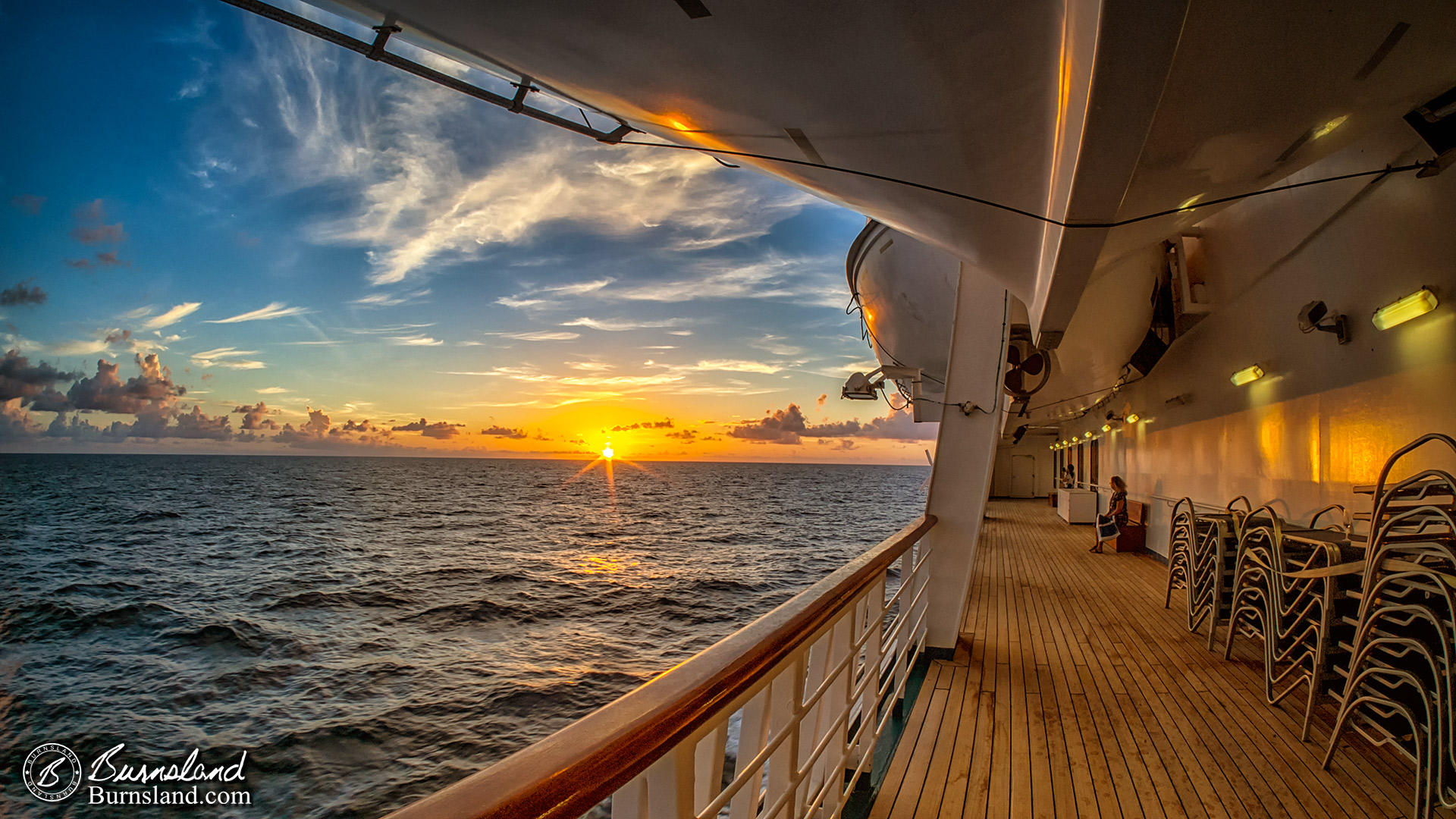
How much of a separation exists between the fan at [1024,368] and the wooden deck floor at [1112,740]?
9.03ft

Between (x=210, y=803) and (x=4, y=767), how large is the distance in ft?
Answer: 9.37

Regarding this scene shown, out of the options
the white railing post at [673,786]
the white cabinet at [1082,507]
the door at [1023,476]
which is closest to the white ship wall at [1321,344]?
the white railing post at [673,786]

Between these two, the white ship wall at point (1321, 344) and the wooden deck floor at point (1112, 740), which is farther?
the white ship wall at point (1321, 344)

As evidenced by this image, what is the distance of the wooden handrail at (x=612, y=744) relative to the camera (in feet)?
1.40

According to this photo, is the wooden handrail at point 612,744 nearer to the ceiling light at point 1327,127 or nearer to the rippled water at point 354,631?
the ceiling light at point 1327,127

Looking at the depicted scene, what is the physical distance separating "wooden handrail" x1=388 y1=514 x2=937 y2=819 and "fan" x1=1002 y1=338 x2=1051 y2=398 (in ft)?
18.5

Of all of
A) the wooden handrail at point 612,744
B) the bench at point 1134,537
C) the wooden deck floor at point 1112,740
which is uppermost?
the wooden handrail at point 612,744

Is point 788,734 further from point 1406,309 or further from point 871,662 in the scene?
point 1406,309

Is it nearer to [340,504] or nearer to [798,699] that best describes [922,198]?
[798,699]

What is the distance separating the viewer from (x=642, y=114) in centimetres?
197

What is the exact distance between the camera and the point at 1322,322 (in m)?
3.22

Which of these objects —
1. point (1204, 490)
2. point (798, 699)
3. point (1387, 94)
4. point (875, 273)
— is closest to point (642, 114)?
point (798, 699)

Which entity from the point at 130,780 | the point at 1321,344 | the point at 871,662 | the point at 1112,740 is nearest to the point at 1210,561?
the point at 1321,344

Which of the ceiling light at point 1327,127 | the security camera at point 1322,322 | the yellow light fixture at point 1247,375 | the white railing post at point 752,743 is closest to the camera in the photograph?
the white railing post at point 752,743
